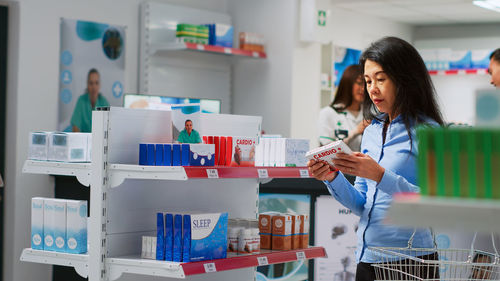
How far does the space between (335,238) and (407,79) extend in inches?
96.3

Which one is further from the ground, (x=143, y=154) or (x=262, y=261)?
(x=143, y=154)

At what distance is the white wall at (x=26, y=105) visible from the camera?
5.69m

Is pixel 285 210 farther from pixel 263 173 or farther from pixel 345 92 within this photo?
pixel 263 173

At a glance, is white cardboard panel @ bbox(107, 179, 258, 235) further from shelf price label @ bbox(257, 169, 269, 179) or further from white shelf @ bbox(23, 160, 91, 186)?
shelf price label @ bbox(257, 169, 269, 179)

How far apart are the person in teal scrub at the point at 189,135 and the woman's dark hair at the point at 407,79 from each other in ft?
3.14

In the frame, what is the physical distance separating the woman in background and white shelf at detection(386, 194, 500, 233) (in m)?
4.33

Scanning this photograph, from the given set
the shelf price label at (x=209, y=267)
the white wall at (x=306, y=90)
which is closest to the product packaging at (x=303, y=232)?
the shelf price label at (x=209, y=267)

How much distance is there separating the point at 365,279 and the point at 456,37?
7.95 m

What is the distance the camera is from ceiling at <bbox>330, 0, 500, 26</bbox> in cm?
806

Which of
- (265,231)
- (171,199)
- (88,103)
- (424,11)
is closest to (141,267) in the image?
(171,199)

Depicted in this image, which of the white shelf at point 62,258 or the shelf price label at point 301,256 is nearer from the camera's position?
the white shelf at point 62,258

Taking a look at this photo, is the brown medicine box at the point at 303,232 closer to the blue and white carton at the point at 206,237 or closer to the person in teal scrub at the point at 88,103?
the blue and white carton at the point at 206,237

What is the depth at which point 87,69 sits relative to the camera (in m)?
6.23

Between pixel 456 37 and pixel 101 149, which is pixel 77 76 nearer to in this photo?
pixel 101 149
